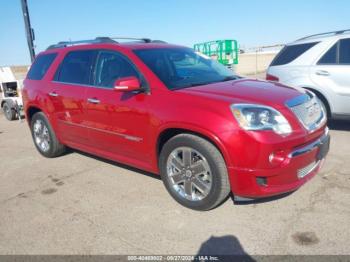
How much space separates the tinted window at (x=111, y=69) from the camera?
4043mm

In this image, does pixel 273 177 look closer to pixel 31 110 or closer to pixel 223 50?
pixel 31 110

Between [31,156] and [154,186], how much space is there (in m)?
2.94

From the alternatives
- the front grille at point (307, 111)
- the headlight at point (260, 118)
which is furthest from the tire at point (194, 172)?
the front grille at point (307, 111)

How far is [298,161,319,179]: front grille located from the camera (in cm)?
321

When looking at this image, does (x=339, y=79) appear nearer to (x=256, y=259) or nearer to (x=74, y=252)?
(x=256, y=259)

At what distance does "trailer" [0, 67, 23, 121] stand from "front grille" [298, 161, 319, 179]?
8.96 meters

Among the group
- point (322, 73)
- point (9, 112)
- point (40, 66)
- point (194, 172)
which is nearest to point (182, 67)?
point (194, 172)

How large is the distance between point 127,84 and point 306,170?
2025 millimetres

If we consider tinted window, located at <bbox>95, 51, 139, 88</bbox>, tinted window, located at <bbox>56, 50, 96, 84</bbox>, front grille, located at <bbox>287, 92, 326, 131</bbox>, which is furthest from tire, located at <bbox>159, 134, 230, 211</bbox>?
tinted window, located at <bbox>56, 50, 96, 84</bbox>

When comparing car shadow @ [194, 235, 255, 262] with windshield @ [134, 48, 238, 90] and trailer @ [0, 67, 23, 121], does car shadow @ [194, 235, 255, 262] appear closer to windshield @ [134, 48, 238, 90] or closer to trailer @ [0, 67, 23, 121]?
windshield @ [134, 48, 238, 90]

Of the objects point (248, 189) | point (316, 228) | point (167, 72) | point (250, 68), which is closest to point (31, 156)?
point (167, 72)

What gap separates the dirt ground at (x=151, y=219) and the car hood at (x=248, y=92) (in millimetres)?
1116

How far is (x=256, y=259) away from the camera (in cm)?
268

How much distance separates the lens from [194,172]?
3.45m
